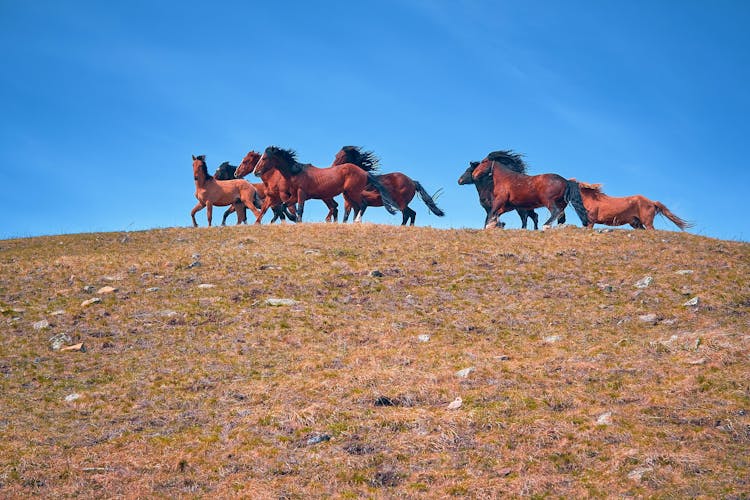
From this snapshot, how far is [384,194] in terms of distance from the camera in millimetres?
29500

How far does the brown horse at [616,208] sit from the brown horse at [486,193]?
1628 mm

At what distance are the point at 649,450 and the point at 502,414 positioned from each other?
2252mm

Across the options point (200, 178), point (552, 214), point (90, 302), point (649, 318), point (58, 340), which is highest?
point (200, 178)

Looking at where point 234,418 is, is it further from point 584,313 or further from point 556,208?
point 556,208

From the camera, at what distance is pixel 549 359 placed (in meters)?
14.1

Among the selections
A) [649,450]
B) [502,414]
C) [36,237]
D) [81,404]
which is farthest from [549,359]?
[36,237]

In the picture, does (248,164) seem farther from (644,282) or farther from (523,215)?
(644,282)

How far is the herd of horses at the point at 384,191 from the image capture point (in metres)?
26.9

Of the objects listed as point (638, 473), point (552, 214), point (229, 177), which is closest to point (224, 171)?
point (229, 177)

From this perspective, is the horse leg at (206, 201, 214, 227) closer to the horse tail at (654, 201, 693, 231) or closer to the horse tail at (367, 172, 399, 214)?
the horse tail at (367, 172, 399, 214)

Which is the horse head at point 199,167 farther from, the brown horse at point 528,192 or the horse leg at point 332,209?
the brown horse at point 528,192

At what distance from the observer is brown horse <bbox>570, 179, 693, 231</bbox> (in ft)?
92.3

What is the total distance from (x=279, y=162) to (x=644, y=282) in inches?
596

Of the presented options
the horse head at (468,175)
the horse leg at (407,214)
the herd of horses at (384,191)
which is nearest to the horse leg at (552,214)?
the herd of horses at (384,191)
